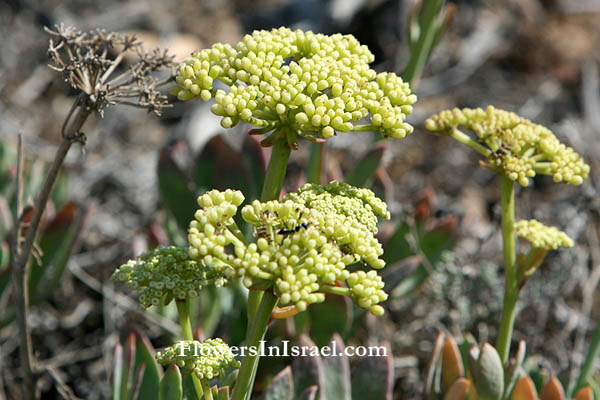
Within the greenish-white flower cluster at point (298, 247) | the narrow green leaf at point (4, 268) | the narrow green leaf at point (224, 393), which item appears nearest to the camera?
the greenish-white flower cluster at point (298, 247)

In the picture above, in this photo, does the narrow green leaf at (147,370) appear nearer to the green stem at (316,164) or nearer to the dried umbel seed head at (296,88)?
the dried umbel seed head at (296,88)

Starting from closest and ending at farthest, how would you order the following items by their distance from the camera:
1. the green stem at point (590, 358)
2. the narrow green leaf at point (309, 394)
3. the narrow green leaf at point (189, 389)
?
the narrow green leaf at point (189, 389) → the narrow green leaf at point (309, 394) → the green stem at point (590, 358)

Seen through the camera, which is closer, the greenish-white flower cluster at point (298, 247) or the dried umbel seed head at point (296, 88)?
the greenish-white flower cluster at point (298, 247)

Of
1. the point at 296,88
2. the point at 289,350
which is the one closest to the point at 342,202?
the point at 296,88

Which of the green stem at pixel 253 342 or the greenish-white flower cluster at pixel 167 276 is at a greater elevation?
the greenish-white flower cluster at pixel 167 276

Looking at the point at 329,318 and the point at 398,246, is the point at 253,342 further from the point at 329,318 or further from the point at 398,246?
the point at 398,246

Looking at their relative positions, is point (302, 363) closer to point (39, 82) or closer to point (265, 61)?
point (265, 61)

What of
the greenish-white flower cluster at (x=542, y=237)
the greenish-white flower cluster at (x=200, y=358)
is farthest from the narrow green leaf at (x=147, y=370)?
the greenish-white flower cluster at (x=542, y=237)
